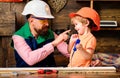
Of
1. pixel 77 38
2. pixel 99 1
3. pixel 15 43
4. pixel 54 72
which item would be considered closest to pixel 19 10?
pixel 99 1

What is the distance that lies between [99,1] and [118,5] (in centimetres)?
26

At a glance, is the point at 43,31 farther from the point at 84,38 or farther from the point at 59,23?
the point at 59,23

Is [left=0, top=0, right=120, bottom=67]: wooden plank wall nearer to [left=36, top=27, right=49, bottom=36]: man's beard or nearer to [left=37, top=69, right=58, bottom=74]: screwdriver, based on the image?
[left=36, top=27, right=49, bottom=36]: man's beard

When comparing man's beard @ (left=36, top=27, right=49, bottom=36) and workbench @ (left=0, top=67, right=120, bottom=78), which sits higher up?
man's beard @ (left=36, top=27, right=49, bottom=36)

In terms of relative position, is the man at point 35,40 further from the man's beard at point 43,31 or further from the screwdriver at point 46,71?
the screwdriver at point 46,71

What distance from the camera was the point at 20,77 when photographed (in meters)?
1.90

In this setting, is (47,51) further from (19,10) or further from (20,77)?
(19,10)

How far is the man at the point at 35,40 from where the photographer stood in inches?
104

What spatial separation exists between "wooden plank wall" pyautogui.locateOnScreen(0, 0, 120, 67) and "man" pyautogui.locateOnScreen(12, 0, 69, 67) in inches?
45.5

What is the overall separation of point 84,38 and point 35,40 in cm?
44

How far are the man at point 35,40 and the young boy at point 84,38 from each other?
0.11 m

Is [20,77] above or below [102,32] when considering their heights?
above

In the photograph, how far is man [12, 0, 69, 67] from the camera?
8.66 ft

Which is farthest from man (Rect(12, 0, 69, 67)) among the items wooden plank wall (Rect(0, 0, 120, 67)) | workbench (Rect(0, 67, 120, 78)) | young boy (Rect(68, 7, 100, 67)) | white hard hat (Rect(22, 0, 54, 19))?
wooden plank wall (Rect(0, 0, 120, 67))
